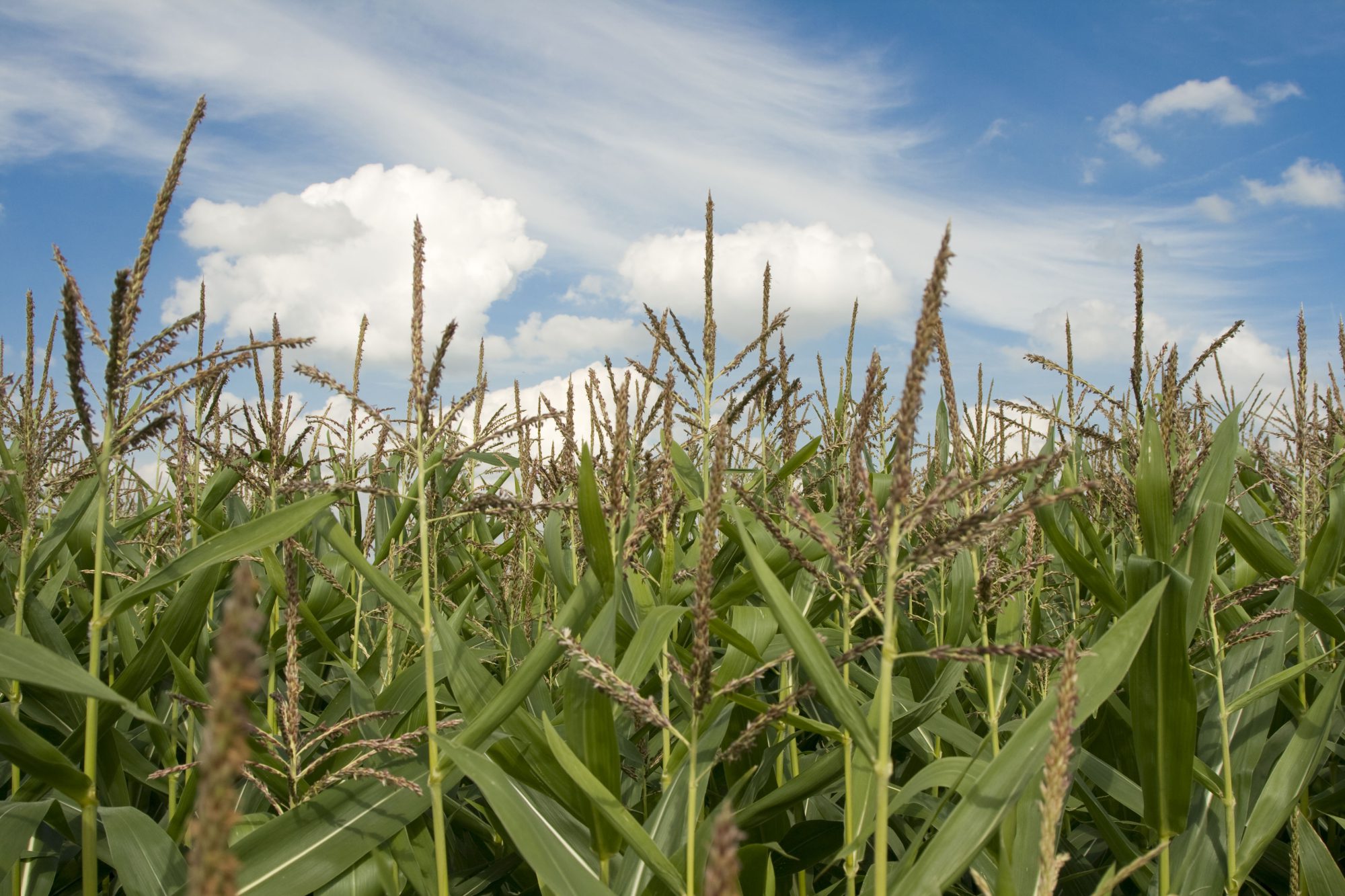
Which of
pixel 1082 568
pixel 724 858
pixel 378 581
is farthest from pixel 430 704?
pixel 1082 568

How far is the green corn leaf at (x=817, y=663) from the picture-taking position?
4.33 feet

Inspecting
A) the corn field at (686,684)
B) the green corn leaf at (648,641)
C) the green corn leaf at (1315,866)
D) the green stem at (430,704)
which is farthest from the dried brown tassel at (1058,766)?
the green corn leaf at (1315,866)

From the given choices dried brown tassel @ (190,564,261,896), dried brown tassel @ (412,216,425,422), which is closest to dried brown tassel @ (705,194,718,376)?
dried brown tassel @ (412,216,425,422)

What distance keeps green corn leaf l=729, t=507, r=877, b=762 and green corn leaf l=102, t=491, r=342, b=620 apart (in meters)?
1.06

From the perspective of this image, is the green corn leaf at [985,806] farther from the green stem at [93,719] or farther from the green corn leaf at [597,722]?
the green stem at [93,719]

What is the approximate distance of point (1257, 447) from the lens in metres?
3.65

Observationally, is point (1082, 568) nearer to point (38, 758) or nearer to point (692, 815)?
point (692, 815)

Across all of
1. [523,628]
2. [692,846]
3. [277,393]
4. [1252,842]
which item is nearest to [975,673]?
[1252,842]

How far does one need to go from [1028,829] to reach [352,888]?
5.07ft

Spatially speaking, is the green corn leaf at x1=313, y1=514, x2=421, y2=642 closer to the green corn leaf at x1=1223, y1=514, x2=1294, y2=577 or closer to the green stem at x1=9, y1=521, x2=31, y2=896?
the green stem at x1=9, y1=521, x2=31, y2=896

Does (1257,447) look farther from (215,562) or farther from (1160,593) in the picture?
(215,562)

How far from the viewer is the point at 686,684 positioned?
1.52 m

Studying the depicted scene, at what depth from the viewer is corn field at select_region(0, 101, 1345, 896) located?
1.46m

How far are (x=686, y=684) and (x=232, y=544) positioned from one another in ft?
3.83
